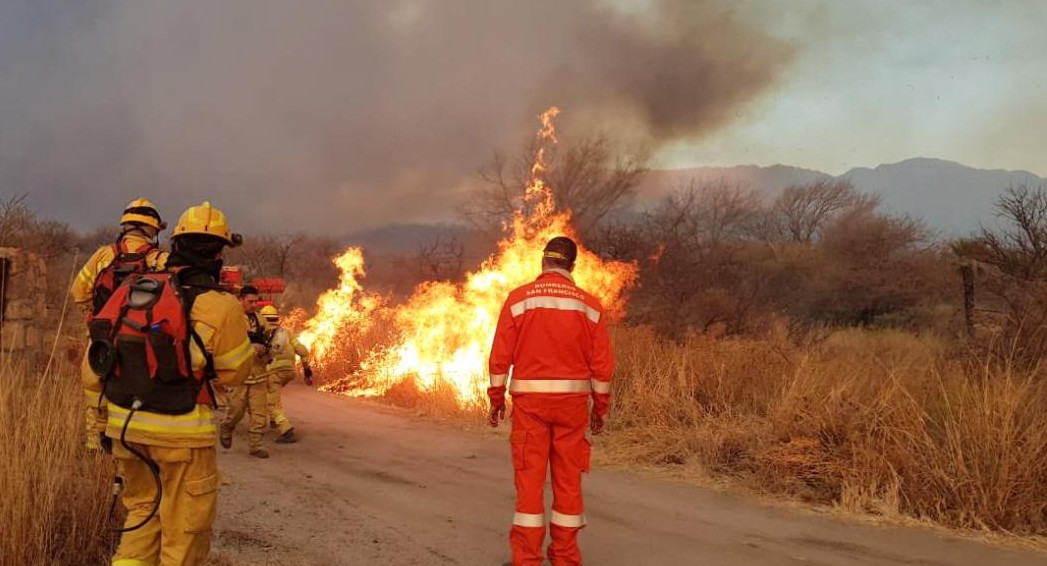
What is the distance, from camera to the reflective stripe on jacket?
168 inches

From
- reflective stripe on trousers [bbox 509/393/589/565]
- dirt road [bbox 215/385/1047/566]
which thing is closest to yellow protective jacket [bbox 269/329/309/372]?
dirt road [bbox 215/385/1047/566]

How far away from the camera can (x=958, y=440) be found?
219 inches

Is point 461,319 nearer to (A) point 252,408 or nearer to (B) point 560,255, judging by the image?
(A) point 252,408

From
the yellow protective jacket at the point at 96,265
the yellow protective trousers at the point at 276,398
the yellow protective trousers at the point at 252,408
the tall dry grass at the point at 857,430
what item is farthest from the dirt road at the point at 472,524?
the yellow protective jacket at the point at 96,265

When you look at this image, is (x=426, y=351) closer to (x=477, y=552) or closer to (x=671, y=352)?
(x=671, y=352)

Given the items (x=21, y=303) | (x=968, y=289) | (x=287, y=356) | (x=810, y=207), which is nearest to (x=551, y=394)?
(x=287, y=356)

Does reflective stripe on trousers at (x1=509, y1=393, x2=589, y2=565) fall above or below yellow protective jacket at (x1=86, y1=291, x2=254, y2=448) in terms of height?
below

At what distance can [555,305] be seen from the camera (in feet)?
14.3

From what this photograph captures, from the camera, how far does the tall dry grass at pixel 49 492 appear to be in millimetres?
3717

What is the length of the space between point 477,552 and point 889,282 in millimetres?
20140

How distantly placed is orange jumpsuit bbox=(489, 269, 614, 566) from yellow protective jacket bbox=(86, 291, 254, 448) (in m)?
1.62

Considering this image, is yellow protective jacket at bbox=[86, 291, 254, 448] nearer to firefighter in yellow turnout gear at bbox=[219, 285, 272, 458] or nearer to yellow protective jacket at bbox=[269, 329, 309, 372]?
firefighter in yellow turnout gear at bbox=[219, 285, 272, 458]

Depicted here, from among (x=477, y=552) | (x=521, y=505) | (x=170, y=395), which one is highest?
(x=170, y=395)

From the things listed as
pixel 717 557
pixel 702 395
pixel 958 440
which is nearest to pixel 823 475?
pixel 958 440
